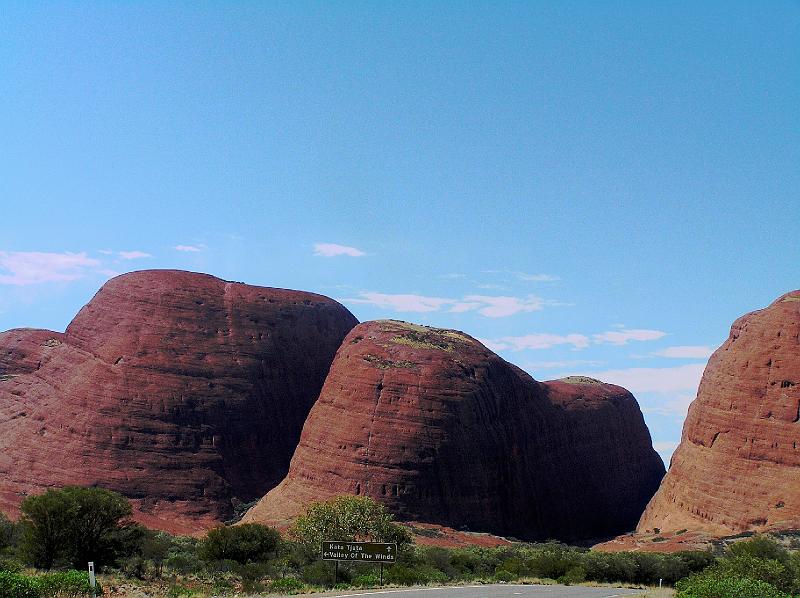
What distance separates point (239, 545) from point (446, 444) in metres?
34.2

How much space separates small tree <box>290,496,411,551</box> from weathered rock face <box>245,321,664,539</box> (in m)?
23.3

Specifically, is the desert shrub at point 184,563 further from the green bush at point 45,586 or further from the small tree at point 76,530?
the green bush at point 45,586

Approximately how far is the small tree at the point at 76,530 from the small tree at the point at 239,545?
4.29 m

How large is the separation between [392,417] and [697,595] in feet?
170

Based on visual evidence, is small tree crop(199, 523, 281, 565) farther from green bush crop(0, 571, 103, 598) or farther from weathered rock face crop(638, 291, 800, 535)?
weathered rock face crop(638, 291, 800, 535)

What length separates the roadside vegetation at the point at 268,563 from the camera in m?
24.2

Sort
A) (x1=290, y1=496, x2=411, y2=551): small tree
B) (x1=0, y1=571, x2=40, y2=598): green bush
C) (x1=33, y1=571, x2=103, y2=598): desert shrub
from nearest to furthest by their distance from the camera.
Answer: (x1=0, y1=571, x2=40, y2=598): green bush < (x1=33, y1=571, x2=103, y2=598): desert shrub < (x1=290, y1=496, x2=411, y2=551): small tree

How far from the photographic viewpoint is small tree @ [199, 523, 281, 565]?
1481 inches

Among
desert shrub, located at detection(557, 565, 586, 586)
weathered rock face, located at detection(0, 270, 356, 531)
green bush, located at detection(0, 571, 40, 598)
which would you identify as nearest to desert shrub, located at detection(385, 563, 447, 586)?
desert shrub, located at detection(557, 565, 586, 586)

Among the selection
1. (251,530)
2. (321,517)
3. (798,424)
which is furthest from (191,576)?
(798,424)

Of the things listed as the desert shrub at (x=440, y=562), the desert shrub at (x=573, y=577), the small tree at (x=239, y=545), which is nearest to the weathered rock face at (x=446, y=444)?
the desert shrub at (x=440, y=562)

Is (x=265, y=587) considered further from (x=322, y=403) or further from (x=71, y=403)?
(x=71, y=403)

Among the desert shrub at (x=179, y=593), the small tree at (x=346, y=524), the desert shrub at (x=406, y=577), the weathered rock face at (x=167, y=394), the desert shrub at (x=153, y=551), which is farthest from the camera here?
the weathered rock face at (x=167, y=394)

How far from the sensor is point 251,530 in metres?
39.3
